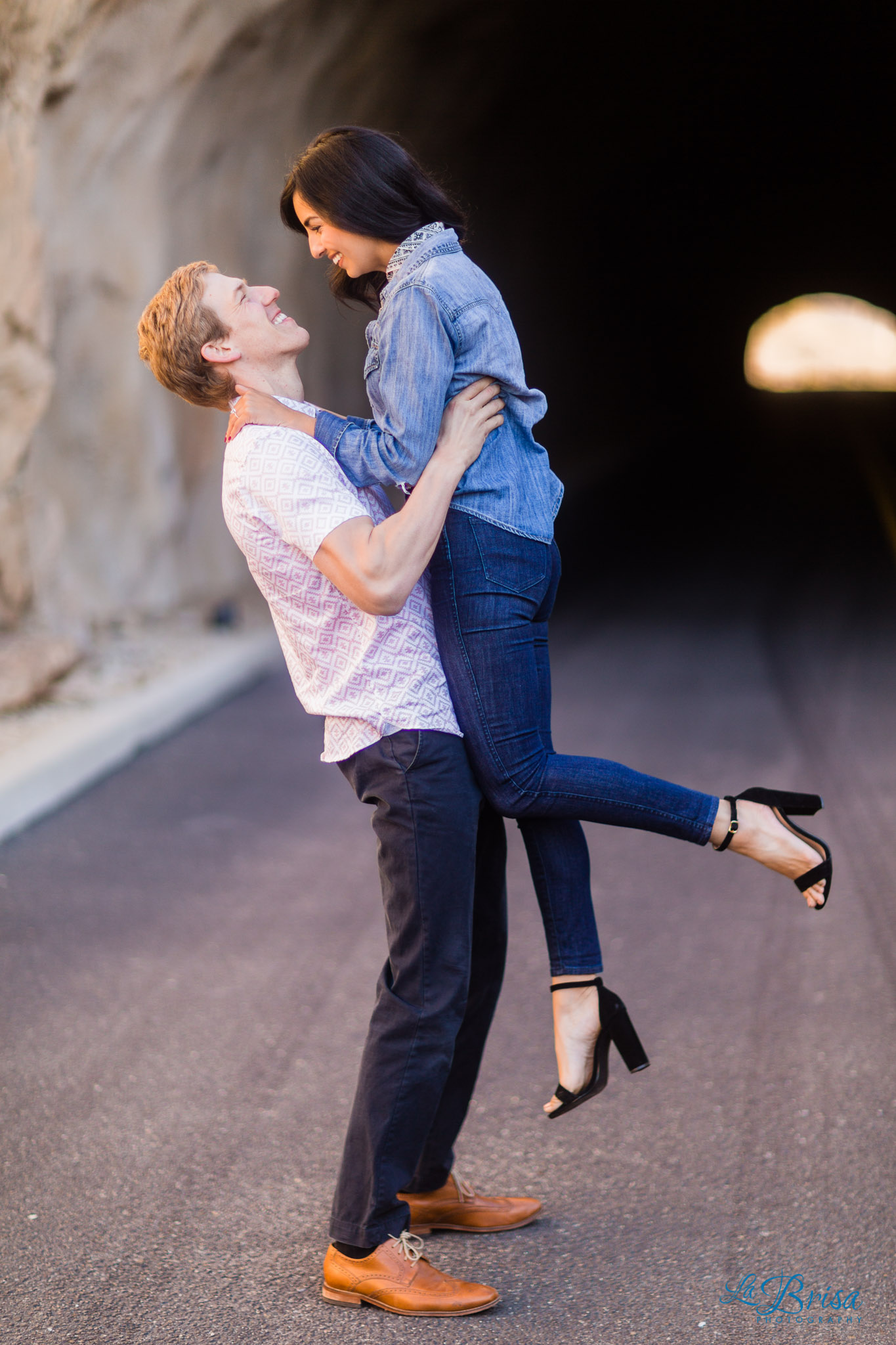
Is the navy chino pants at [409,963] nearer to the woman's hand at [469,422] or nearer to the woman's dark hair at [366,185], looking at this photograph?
the woman's hand at [469,422]

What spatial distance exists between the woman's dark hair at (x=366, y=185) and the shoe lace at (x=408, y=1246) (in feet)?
6.28

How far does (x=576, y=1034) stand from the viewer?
2.57 meters

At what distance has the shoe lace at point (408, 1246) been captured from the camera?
249 centimetres

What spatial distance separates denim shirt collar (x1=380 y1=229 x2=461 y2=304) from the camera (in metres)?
2.34

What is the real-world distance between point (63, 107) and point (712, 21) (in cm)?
1203

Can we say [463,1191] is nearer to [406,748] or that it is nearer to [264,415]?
[406,748]

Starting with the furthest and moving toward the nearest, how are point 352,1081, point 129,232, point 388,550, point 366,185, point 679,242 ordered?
point 679,242 < point 129,232 < point 352,1081 < point 366,185 < point 388,550

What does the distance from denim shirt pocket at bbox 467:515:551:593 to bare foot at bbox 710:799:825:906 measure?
0.60 meters

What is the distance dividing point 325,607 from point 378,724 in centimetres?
25

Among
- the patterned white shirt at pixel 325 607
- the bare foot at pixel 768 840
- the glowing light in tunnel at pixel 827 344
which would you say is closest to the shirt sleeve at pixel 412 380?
the patterned white shirt at pixel 325 607

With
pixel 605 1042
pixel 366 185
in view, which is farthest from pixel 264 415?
pixel 605 1042

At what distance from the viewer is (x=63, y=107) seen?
7.53 metres

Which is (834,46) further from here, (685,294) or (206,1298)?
(206,1298)

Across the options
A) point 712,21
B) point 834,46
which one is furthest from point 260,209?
point 834,46
